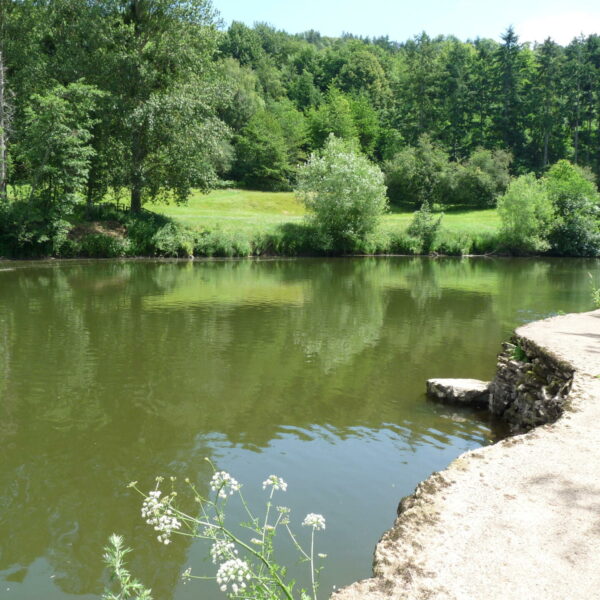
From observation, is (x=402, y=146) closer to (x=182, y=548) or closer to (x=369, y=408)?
(x=369, y=408)

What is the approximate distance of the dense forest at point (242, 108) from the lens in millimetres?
37688

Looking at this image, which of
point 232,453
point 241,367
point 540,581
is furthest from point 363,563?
point 241,367

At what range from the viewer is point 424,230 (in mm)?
49469

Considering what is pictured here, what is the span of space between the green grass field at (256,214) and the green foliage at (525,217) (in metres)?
2.92

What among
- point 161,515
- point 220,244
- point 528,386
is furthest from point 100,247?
point 161,515

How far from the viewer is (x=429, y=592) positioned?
13.1 feet

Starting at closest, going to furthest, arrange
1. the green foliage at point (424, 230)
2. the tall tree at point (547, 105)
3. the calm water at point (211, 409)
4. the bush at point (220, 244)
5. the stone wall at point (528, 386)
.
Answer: the calm water at point (211, 409)
the stone wall at point (528, 386)
the bush at point (220, 244)
the green foliage at point (424, 230)
the tall tree at point (547, 105)

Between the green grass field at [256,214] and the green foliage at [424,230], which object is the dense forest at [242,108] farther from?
the green foliage at [424,230]

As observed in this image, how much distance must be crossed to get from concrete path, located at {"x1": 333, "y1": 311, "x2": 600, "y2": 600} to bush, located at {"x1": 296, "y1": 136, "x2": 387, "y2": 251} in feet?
127

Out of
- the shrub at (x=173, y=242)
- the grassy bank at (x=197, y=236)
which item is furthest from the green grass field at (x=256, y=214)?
the shrub at (x=173, y=242)

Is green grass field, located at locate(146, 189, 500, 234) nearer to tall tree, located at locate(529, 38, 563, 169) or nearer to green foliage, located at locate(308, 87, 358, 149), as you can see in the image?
green foliage, located at locate(308, 87, 358, 149)

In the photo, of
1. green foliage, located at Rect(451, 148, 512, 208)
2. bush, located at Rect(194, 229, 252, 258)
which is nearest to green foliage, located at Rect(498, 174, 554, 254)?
green foliage, located at Rect(451, 148, 512, 208)

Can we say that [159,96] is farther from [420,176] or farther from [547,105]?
[547,105]

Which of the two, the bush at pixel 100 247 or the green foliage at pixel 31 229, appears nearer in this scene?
the green foliage at pixel 31 229
